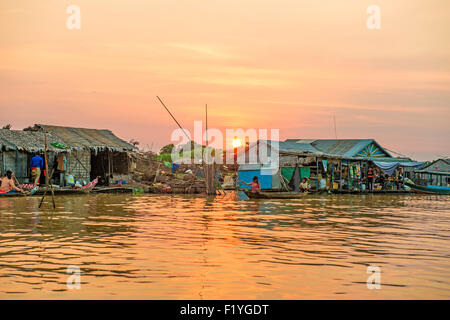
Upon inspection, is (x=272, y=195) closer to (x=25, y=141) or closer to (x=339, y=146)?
(x=25, y=141)

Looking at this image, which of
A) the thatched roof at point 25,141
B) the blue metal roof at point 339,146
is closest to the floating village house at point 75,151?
the thatched roof at point 25,141

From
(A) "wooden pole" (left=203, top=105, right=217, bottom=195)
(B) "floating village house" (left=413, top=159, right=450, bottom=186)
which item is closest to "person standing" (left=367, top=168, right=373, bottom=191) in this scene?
(B) "floating village house" (left=413, top=159, right=450, bottom=186)

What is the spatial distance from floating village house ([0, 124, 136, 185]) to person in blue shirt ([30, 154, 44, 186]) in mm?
297

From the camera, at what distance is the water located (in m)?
5.72

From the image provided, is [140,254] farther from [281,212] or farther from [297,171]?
[297,171]

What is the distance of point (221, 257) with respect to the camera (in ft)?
25.2

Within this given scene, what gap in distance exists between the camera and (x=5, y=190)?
1972 cm

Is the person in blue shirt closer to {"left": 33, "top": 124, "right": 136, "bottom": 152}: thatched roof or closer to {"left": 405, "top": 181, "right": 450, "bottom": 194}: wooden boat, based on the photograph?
{"left": 33, "top": 124, "right": 136, "bottom": 152}: thatched roof

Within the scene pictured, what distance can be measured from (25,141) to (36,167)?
50.0 inches

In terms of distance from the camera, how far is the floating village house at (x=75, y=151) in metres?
24.4

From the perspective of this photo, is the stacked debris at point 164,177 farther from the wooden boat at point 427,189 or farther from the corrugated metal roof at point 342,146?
the wooden boat at point 427,189
